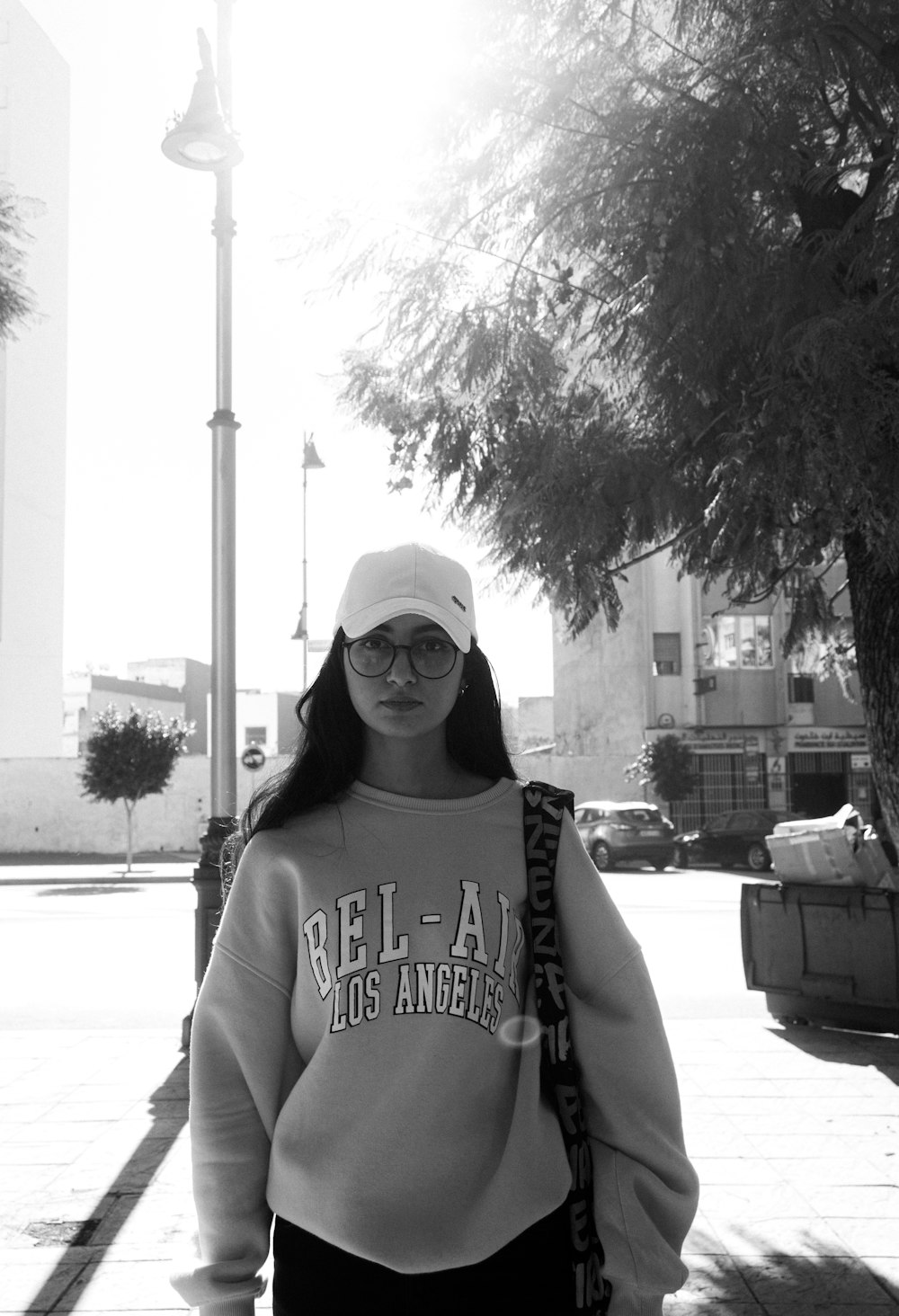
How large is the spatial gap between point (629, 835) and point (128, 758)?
1256 cm

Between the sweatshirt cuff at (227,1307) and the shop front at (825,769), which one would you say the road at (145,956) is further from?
the shop front at (825,769)

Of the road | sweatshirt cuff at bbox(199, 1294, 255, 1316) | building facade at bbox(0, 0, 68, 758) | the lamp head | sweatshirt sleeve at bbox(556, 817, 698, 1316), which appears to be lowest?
the road

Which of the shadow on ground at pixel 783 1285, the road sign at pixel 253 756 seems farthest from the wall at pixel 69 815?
the shadow on ground at pixel 783 1285

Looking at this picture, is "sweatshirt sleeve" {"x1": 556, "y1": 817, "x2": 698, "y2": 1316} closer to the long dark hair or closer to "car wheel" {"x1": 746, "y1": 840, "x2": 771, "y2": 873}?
the long dark hair

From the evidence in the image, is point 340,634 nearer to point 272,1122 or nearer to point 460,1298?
point 272,1122

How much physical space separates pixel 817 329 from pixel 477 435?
79.3 inches

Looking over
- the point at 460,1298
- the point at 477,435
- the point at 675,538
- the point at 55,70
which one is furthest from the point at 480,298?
the point at 55,70

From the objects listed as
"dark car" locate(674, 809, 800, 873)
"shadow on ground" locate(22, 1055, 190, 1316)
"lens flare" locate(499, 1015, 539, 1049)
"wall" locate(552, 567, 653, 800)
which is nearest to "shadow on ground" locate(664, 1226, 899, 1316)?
"shadow on ground" locate(22, 1055, 190, 1316)

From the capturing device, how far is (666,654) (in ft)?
119

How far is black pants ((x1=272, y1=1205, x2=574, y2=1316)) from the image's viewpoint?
5.75 ft

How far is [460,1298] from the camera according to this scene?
1.76m

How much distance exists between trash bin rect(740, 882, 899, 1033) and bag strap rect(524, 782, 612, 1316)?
236 inches

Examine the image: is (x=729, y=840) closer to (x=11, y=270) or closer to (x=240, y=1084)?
(x=11, y=270)

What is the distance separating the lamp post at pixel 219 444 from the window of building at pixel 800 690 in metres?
29.2
